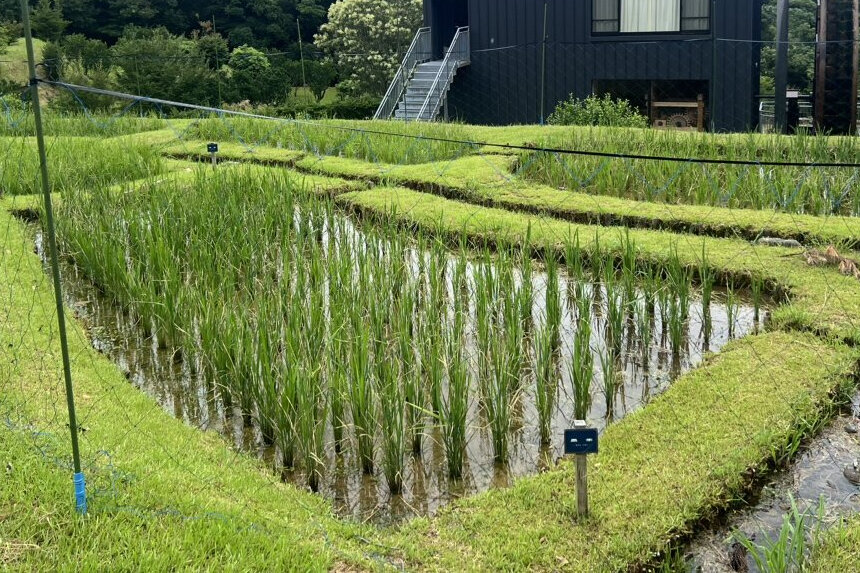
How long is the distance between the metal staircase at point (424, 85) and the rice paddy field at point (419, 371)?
8.73 metres

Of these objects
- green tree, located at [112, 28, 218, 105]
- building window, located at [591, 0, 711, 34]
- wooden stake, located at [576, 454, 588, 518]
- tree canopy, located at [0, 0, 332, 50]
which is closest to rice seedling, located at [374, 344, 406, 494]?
wooden stake, located at [576, 454, 588, 518]

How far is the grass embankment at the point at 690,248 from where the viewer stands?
223 inches

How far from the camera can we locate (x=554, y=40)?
17.3 metres

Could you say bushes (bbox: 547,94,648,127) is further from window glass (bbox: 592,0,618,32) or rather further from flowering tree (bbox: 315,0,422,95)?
flowering tree (bbox: 315,0,422,95)

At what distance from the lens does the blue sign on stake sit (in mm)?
3340

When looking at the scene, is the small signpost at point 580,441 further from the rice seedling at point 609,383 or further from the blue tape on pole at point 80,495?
the blue tape on pole at point 80,495

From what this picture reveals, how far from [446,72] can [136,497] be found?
50.3 feet

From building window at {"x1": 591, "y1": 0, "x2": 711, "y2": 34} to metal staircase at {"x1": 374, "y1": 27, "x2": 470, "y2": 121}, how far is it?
2803mm

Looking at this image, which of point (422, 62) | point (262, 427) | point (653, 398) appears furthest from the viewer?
point (422, 62)

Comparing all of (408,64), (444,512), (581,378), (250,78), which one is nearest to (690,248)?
(581,378)

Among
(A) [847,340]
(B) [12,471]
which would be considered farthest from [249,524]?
(A) [847,340]

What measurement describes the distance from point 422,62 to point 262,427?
16546 millimetres

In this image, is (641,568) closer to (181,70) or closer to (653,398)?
(653,398)

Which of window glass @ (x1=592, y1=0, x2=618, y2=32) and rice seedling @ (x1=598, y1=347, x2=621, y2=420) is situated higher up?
window glass @ (x1=592, y1=0, x2=618, y2=32)
